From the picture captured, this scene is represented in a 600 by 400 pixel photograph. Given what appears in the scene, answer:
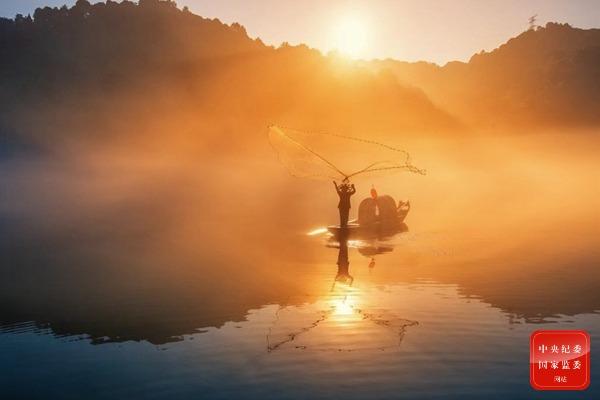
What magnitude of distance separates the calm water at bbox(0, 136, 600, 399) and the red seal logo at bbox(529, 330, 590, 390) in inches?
113

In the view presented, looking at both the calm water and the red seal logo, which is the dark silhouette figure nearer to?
the calm water

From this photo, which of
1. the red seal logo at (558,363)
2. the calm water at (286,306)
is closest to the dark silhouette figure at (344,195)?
the calm water at (286,306)

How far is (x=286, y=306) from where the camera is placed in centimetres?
2867

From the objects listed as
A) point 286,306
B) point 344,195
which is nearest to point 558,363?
point 286,306

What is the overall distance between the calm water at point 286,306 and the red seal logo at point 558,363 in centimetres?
287

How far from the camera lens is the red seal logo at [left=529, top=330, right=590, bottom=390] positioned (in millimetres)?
14922

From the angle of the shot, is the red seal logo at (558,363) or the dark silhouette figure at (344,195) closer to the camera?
the red seal logo at (558,363)

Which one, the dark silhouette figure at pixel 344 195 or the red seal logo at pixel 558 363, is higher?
the dark silhouette figure at pixel 344 195

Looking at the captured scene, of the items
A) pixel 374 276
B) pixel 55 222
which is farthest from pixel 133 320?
pixel 55 222

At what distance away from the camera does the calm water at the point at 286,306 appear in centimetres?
1911

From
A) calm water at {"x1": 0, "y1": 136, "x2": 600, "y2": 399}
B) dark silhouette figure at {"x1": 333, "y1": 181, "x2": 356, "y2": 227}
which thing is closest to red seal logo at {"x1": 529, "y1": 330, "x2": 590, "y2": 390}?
calm water at {"x1": 0, "y1": 136, "x2": 600, "y2": 399}

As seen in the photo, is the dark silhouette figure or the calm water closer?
the calm water

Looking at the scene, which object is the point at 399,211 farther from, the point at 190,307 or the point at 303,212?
the point at 190,307

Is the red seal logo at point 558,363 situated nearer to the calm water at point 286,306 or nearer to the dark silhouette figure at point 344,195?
the calm water at point 286,306
